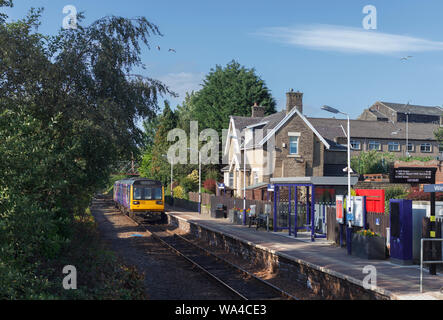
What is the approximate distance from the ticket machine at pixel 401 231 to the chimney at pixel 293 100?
95.0ft

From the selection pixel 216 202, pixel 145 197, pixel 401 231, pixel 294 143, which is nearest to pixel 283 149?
pixel 294 143

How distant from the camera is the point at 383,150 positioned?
217ft

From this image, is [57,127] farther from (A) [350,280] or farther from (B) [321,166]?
(B) [321,166]

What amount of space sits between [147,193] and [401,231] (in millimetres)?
22591

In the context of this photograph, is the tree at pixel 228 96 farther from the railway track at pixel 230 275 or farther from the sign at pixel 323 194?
the railway track at pixel 230 275

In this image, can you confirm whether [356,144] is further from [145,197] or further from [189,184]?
[145,197]

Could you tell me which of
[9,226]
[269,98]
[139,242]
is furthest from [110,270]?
[269,98]

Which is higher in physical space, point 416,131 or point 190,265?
point 416,131

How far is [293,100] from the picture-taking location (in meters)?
44.2

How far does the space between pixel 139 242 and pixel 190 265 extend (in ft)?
25.3

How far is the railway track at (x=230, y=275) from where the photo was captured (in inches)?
543

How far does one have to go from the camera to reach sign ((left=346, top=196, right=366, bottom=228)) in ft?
60.2

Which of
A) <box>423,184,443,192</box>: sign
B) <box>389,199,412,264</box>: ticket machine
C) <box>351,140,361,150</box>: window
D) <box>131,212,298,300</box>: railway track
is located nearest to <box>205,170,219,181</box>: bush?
<box>351,140,361,150</box>: window

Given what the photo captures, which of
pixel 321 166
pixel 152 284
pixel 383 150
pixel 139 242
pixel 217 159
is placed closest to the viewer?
pixel 152 284
